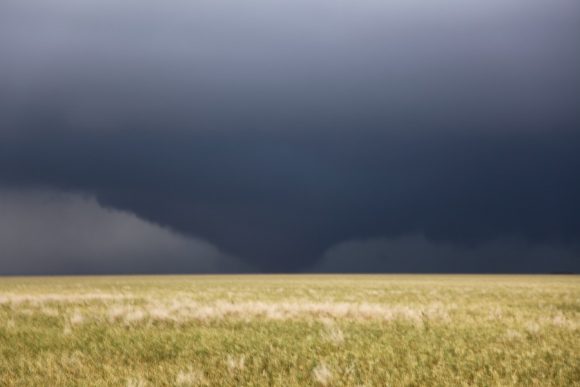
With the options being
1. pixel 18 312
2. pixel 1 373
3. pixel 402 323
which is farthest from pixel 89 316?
pixel 402 323

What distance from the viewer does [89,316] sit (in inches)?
615

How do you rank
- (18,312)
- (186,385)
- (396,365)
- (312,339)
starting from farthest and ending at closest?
(18,312)
(312,339)
(396,365)
(186,385)

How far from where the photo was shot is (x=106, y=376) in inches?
286

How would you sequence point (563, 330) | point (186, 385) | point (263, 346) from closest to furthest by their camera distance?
1. point (186, 385)
2. point (263, 346)
3. point (563, 330)

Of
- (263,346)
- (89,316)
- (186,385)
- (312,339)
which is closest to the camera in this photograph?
(186,385)

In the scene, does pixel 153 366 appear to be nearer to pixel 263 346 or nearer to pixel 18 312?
pixel 263 346

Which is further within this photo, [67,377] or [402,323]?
[402,323]

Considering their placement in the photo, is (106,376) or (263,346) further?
(263,346)

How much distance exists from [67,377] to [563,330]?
11.1 metres

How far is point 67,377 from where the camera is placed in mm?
7270

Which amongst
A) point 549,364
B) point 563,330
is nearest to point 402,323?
point 563,330

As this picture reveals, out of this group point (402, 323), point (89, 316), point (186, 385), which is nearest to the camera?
point (186, 385)

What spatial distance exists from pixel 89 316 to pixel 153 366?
869cm

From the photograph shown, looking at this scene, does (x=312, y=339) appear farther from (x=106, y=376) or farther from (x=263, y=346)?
(x=106, y=376)
